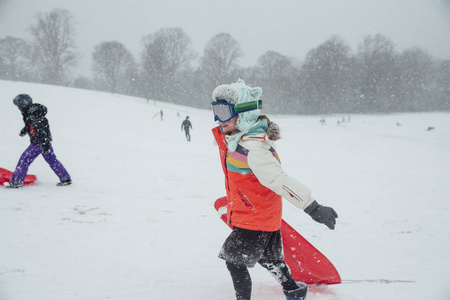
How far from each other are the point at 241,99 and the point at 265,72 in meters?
53.9

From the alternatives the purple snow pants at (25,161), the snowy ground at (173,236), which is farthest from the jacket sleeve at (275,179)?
the purple snow pants at (25,161)

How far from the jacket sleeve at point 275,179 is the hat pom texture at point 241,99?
162 mm

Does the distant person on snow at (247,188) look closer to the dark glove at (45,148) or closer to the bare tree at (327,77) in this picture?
the dark glove at (45,148)

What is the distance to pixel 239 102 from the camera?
1810mm

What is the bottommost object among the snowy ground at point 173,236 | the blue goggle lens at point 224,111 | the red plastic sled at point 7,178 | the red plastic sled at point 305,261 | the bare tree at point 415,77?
the snowy ground at point 173,236

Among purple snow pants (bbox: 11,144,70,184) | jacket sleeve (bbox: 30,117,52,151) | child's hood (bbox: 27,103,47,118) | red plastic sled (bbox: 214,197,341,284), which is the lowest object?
red plastic sled (bbox: 214,197,341,284)

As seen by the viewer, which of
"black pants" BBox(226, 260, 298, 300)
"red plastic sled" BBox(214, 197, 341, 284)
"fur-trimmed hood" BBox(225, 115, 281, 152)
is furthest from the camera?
"red plastic sled" BBox(214, 197, 341, 284)

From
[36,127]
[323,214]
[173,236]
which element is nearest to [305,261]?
[323,214]

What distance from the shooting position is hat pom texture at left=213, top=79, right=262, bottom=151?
1754 millimetres

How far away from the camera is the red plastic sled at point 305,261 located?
7.47ft

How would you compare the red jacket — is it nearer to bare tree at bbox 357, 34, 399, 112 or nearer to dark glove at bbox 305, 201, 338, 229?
dark glove at bbox 305, 201, 338, 229

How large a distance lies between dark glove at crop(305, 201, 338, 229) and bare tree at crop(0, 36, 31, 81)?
189 feet

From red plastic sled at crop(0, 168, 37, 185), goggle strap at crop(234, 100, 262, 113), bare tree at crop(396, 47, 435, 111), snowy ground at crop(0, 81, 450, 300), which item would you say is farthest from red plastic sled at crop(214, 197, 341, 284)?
bare tree at crop(396, 47, 435, 111)

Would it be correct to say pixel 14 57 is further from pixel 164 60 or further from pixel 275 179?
pixel 275 179
